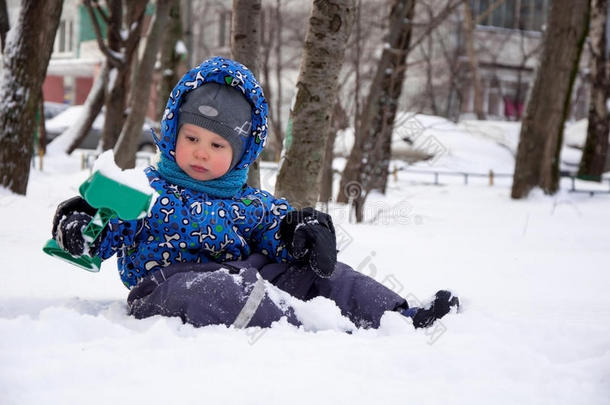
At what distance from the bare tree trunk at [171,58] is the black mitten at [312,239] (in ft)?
26.9

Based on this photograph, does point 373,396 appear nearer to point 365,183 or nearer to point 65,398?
point 65,398

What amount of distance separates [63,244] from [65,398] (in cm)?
86

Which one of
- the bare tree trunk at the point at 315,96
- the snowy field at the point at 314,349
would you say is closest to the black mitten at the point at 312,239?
the snowy field at the point at 314,349

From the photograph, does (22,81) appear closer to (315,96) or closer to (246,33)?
(246,33)

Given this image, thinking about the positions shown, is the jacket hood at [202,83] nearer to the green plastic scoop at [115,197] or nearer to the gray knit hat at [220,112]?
the gray knit hat at [220,112]

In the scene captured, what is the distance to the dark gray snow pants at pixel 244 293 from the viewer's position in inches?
98.5

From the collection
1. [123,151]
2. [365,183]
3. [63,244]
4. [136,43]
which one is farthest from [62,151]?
[63,244]

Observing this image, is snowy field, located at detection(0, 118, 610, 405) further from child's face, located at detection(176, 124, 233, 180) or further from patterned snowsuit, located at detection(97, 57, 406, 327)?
child's face, located at detection(176, 124, 233, 180)

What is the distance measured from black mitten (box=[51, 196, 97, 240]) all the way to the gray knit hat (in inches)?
22.0

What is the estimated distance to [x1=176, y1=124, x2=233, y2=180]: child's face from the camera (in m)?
2.87

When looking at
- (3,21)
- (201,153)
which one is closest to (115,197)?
(201,153)

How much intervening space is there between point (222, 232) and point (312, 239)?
369mm

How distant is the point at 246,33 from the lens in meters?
5.03

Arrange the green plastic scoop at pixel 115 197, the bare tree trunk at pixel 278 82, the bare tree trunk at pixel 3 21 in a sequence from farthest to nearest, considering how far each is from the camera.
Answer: the bare tree trunk at pixel 278 82 < the bare tree trunk at pixel 3 21 < the green plastic scoop at pixel 115 197
